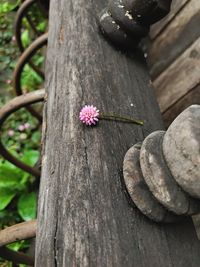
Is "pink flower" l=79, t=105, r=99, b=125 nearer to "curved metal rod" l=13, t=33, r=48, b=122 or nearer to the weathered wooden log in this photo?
the weathered wooden log

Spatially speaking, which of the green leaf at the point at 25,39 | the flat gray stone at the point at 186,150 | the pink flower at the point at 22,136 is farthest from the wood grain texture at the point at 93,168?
the green leaf at the point at 25,39

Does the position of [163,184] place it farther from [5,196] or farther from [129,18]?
[5,196]

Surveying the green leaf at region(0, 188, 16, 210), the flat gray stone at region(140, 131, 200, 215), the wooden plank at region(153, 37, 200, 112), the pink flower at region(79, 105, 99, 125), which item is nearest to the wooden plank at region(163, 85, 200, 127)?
the wooden plank at region(153, 37, 200, 112)

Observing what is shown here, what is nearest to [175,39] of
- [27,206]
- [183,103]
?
[183,103]

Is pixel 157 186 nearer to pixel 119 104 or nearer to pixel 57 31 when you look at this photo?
pixel 119 104

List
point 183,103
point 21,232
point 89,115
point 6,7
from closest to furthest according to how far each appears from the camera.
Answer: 1. point 89,115
2. point 21,232
3. point 183,103
4. point 6,7

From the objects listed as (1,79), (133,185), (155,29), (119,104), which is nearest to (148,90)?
(119,104)
